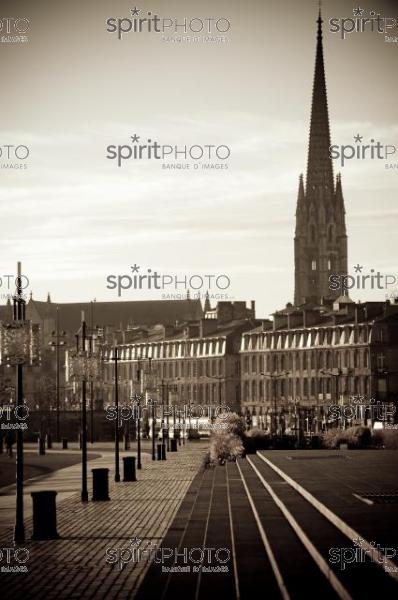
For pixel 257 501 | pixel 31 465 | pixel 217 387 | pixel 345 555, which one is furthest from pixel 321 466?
pixel 217 387

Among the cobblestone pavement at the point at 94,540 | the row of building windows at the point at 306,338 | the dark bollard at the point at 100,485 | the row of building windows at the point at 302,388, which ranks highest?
the row of building windows at the point at 306,338

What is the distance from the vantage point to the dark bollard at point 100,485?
1868 inches

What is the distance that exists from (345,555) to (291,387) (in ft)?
482

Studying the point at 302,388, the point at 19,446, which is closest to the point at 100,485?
the point at 19,446

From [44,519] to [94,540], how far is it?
134 cm

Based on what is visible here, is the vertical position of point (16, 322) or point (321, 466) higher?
point (16, 322)

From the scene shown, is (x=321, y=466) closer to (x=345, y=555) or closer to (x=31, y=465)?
(x=31, y=465)

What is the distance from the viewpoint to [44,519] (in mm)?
34250

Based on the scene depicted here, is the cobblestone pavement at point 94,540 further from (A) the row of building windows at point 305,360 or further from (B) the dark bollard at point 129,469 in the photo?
(A) the row of building windows at point 305,360

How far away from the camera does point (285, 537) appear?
31.9 meters

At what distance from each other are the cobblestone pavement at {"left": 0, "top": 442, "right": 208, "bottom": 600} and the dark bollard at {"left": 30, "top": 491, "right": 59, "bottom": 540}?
1.14 ft

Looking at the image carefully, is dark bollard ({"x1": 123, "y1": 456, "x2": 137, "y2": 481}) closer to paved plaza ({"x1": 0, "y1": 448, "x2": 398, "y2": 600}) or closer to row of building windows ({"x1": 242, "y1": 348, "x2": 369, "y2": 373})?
paved plaza ({"x1": 0, "y1": 448, "x2": 398, "y2": 600})

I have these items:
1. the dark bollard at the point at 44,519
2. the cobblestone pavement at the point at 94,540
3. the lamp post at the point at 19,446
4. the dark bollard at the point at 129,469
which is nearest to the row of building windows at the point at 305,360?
the dark bollard at the point at 129,469

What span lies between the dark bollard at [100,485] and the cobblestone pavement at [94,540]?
21.9 inches
